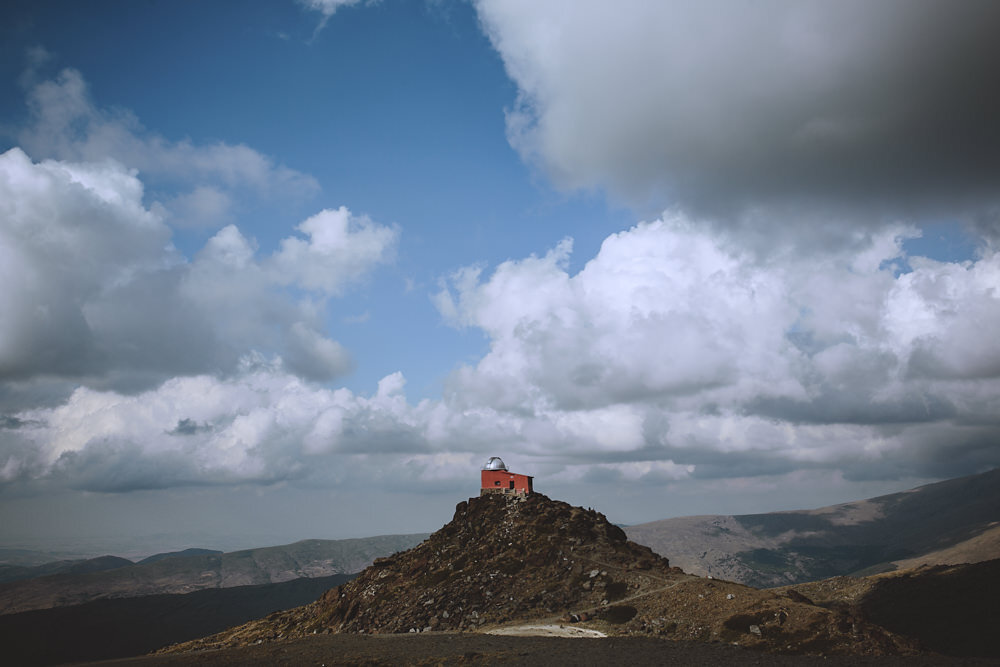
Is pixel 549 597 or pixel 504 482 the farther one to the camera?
pixel 504 482

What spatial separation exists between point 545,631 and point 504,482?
122ft

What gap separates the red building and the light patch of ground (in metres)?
31.6

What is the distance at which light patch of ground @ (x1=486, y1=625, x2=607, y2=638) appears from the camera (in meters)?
64.6

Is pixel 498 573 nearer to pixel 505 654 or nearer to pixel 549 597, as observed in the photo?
pixel 549 597

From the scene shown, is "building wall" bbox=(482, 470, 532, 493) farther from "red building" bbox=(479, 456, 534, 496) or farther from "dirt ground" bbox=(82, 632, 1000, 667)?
"dirt ground" bbox=(82, 632, 1000, 667)

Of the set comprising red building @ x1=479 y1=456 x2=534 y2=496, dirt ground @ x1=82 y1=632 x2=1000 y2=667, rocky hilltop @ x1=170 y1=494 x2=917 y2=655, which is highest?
red building @ x1=479 y1=456 x2=534 y2=496

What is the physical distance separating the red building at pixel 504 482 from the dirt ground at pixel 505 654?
3220 centimetres

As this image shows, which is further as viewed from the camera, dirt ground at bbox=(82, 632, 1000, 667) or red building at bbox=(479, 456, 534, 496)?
red building at bbox=(479, 456, 534, 496)

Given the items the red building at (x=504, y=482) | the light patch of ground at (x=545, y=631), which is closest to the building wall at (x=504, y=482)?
the red building at (x=504, y=482)

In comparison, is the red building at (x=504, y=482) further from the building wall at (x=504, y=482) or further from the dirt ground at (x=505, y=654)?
the dirt ground at (x=505, y=654)

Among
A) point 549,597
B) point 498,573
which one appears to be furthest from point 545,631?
point 498,573

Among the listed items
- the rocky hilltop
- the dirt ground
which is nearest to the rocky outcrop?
the rocky hilltop

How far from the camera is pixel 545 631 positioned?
66.6m

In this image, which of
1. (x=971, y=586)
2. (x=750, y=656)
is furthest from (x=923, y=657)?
(x=971, y=586)
